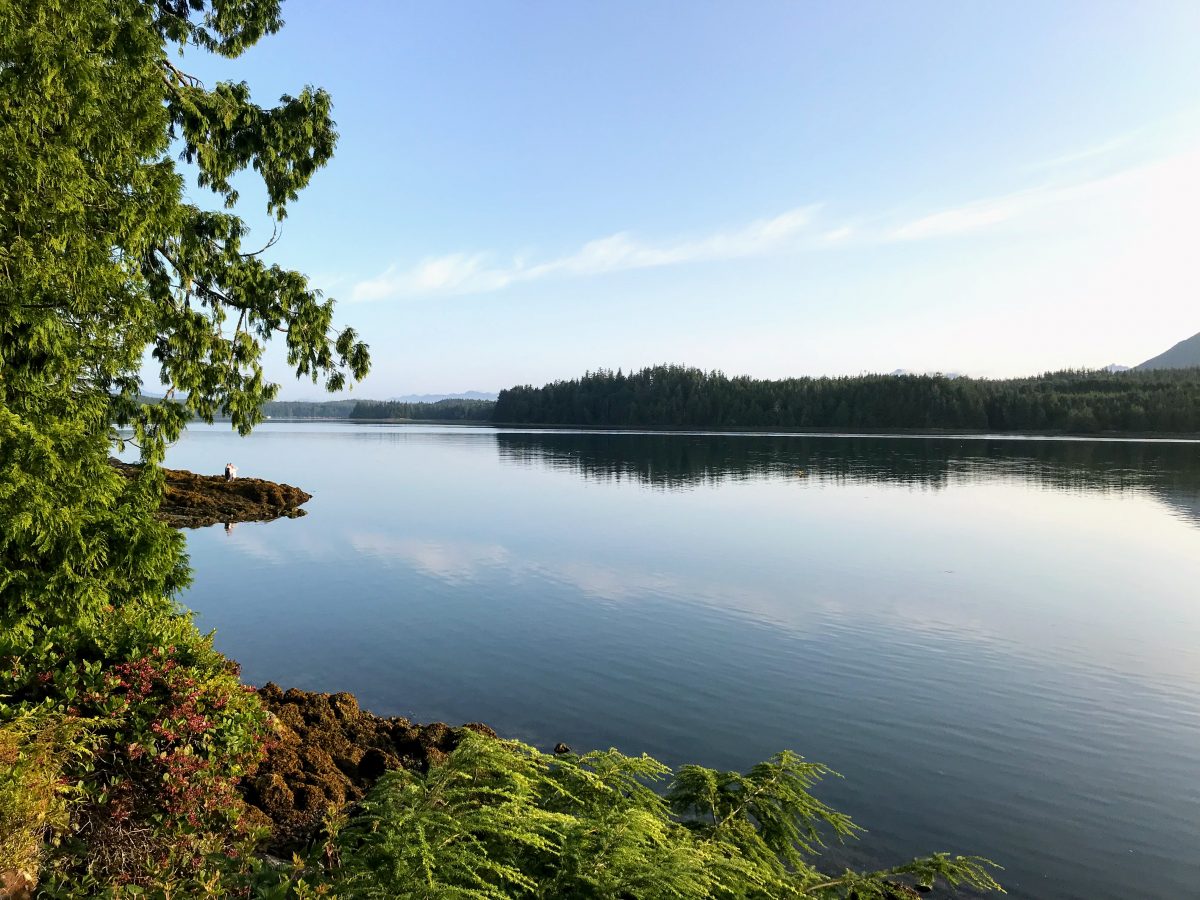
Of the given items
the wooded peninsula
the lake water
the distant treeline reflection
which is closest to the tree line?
the wooded peninsula

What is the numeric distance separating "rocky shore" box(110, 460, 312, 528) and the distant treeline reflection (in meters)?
23.3

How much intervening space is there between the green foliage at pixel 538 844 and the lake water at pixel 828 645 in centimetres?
445

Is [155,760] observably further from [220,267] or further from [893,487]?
[893,487]

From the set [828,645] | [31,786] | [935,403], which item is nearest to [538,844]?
[31,786]

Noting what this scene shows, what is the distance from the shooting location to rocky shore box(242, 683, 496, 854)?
7.38 meters

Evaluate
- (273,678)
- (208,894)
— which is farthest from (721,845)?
(273,678)

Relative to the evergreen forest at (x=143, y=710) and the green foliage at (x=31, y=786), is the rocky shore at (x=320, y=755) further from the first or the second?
the green foliage at (x=31, y=786)

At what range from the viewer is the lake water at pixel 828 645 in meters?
9.41

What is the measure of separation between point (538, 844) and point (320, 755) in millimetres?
6255

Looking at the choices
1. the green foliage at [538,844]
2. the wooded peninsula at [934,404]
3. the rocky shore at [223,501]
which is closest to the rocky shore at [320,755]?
the green foliage at [538,844]

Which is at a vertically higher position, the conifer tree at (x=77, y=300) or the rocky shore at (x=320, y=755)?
the conifer tree at (x=77, y=300)

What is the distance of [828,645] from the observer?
15.5 metres

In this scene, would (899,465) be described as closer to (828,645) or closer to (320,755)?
(828,645)

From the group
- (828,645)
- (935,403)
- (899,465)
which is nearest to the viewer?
(828,645)
